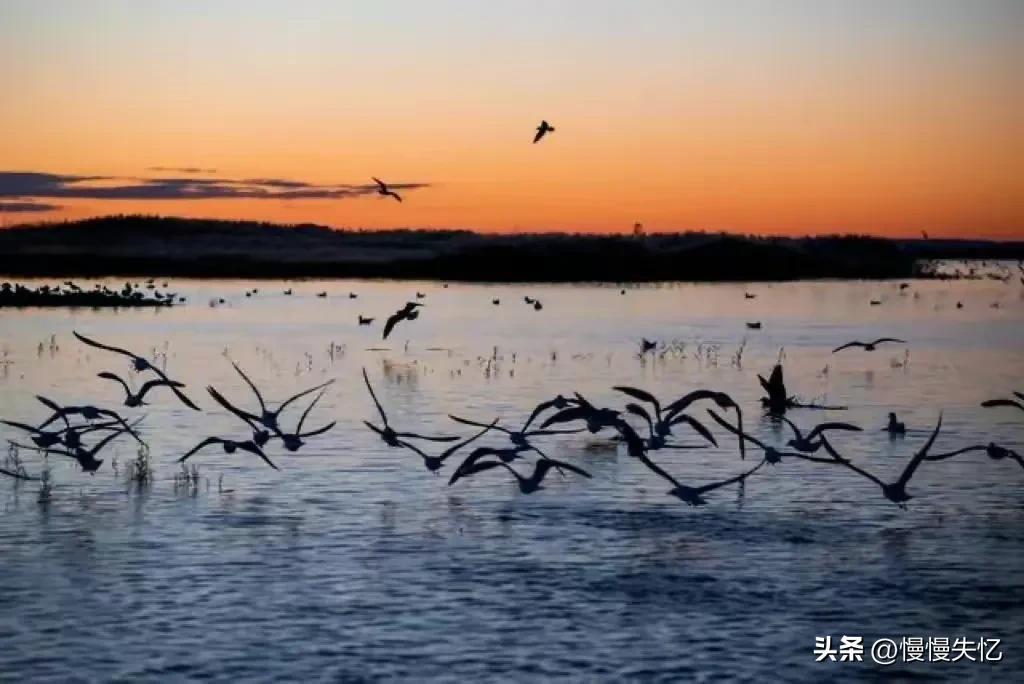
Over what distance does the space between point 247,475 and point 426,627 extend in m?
7.68

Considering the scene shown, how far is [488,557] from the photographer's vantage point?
1631 centimetres

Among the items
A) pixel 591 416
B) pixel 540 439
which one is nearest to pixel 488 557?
pixel 591 416

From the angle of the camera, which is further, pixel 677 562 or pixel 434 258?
pixel 434 258

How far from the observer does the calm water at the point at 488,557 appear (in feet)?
42.6

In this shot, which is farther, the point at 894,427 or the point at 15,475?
the point at 894,427

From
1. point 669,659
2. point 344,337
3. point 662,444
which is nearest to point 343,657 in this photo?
point 669,659

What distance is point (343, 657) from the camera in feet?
42.1

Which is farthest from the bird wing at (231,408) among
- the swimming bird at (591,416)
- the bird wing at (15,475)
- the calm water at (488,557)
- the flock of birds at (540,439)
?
the swimming bird at (591,416)

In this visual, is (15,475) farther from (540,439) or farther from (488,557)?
(540,439)

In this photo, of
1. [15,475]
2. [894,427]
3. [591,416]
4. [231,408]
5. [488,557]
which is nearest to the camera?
[488,557]

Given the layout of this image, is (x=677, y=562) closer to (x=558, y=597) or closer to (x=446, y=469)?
(x=558, y=597)

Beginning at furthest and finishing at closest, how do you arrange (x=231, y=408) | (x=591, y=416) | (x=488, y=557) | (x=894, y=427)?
(x=894, y=427), (x=591, y=416), (x=231, y=408), (x=488, y=557)

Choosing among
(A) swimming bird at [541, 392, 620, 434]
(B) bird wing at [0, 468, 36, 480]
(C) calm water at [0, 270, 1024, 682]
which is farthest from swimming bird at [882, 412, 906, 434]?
(B) bird wing at [0, 468, 36, 480]

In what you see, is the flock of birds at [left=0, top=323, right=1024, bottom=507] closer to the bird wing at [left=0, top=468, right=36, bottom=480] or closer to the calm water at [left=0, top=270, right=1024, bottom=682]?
the bird wing at [left=0, top=468, right=36, bottom=480]
